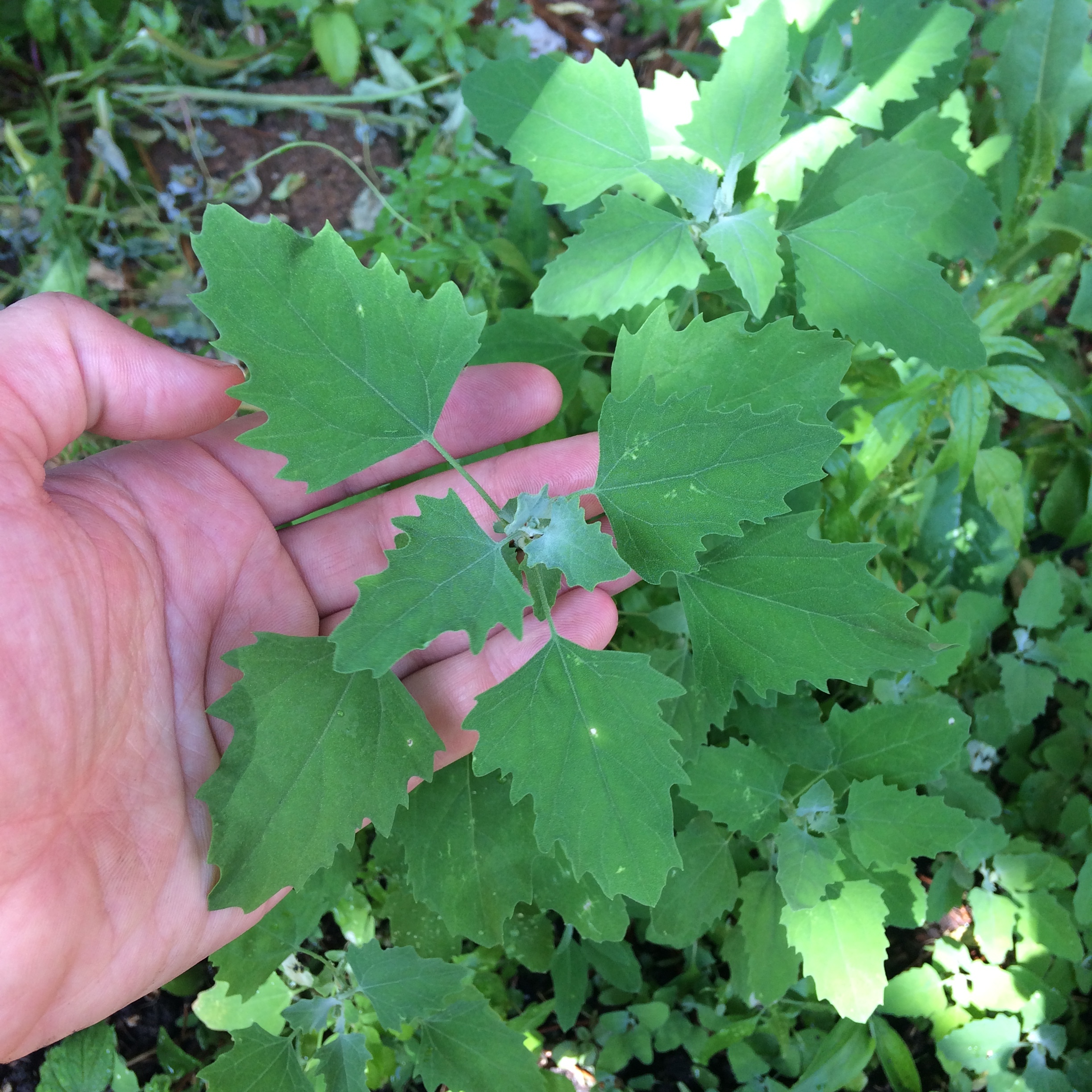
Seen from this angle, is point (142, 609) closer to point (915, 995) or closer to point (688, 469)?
point (688, 469)

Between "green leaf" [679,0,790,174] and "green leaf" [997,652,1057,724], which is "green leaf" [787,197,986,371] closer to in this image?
"green leaf" [679,0,790,174]

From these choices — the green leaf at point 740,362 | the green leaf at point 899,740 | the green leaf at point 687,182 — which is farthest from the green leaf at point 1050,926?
the green leaf at point 687,182

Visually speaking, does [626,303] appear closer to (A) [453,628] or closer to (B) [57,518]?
(A) [453,628]

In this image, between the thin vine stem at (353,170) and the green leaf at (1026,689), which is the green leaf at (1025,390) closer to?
the green leaf at (1026,689)

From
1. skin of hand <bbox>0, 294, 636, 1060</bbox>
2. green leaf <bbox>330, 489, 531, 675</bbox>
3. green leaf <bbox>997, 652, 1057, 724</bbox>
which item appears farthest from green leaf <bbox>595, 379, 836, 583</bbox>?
green leaf <bbox>997, 652, 1057, 724</bbox>

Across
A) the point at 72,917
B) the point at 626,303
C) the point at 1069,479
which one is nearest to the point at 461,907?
the point at 72,917

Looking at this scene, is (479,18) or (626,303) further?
(479,18)
